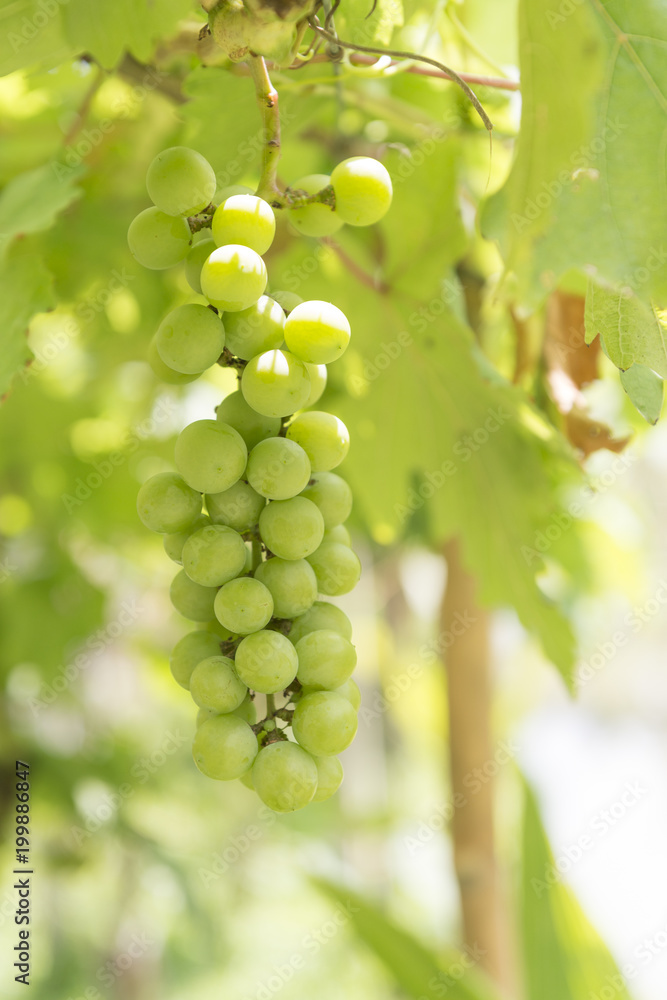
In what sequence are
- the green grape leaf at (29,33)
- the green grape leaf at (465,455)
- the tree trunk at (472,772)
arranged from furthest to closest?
the tree trunk at (472,772) < the green grape leaf at (465,455) < the green grape leaf at (29,33)

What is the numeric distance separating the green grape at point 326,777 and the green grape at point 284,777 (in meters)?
Result: 0.01

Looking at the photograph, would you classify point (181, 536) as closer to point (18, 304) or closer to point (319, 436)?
point (319, 436)

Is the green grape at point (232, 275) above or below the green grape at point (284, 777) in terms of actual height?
above

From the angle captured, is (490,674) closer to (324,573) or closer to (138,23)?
(324,573)

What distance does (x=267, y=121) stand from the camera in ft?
1.15

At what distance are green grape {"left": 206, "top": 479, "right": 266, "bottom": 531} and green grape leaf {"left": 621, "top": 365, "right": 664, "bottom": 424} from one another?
0.19m

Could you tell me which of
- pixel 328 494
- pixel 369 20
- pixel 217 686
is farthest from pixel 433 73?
pixel 217 686

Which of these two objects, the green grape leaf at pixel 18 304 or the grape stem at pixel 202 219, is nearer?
the grape stem at pixel 202 219

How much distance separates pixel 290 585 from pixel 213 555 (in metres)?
0.04

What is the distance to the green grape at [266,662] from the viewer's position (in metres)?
0.34

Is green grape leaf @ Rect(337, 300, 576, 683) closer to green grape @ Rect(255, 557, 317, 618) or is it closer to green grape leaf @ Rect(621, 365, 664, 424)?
green grape leaf @ Rect(621, 365, 664, 424)

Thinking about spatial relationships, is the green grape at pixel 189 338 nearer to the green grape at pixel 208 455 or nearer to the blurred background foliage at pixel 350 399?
the green grape at pixel 208 455

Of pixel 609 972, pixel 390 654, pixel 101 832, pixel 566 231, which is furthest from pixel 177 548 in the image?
pixel 390 654

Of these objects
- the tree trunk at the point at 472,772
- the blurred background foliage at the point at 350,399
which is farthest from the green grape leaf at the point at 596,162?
the tree trunk at the point at 472,772
